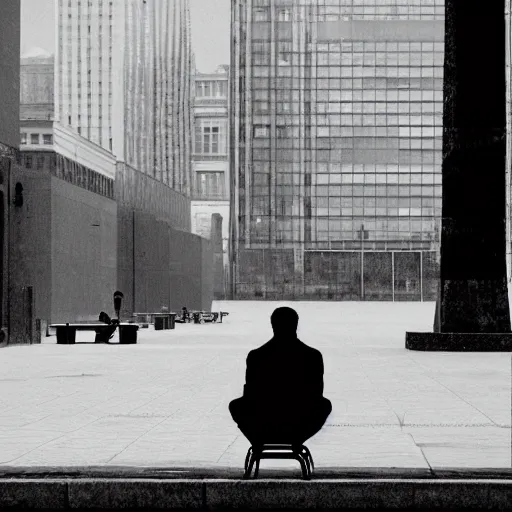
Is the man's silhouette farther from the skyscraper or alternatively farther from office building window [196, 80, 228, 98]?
office building window [196, 80, 228, 98]

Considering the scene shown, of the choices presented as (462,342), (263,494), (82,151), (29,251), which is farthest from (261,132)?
(263,494)

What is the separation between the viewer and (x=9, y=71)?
3198 cm

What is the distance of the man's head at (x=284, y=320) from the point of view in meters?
7.02

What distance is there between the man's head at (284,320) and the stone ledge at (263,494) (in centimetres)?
140

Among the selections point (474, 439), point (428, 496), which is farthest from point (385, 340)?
point (428, 496)

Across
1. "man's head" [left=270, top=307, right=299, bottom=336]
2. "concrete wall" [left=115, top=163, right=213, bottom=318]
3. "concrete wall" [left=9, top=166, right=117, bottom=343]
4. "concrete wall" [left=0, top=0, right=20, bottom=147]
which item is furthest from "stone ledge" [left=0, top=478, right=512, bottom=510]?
"concrete wall" [left=115, top=163, right=213, bottom=318]

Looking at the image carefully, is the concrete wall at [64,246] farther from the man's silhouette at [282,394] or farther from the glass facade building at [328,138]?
the glass facade building at [328,138]

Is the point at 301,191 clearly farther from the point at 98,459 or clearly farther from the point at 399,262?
the point at 98,459

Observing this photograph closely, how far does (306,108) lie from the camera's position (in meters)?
126

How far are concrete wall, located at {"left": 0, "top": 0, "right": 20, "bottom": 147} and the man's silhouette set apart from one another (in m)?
24.9

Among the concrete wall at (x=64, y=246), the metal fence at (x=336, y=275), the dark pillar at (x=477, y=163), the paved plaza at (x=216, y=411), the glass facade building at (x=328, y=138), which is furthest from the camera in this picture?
the glass facade building at (x=328, y=138)

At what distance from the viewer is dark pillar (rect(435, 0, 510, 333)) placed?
28.1 m

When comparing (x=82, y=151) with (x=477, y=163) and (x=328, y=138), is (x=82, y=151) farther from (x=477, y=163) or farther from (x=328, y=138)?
(x=328, y=138)

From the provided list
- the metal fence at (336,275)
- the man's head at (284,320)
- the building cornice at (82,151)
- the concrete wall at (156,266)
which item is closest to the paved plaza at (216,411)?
the man's head at (284,320)
